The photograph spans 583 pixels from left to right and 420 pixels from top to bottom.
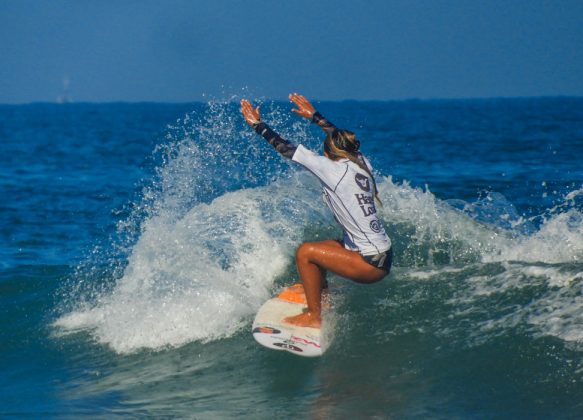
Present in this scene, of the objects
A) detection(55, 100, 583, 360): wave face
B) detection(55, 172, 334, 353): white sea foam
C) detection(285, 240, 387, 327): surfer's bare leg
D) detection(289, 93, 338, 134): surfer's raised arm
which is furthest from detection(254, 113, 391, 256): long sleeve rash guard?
detection(55, 172, 334, 353): white sea foam

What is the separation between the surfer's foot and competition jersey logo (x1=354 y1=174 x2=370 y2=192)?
1.18 m

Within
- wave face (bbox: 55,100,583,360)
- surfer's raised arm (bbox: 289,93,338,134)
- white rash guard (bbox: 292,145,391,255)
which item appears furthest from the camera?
wave face (bbox: 55,100,583,360)

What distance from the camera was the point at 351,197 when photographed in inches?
269

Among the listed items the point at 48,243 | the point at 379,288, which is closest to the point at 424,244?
the point at 379,288

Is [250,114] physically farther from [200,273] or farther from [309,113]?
[200,273]

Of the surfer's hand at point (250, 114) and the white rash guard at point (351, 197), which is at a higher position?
the surfer's hand at point (250, 114)

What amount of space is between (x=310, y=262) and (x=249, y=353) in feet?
3.71

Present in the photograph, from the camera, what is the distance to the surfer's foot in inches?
285

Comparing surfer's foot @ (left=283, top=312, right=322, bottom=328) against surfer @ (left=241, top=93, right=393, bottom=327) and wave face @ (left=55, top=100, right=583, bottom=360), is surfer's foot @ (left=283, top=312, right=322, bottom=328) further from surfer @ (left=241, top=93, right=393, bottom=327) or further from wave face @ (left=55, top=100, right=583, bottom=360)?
wave face @ (left=55, top=100, right=583, bottom=360)

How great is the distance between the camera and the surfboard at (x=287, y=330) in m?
7.18

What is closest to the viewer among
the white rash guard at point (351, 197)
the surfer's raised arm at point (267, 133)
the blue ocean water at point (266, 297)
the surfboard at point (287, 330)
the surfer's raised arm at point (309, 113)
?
the blue ocean water at point (266, 297)

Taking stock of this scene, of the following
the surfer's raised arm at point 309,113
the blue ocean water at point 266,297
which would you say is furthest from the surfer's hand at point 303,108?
the blue ocean water at point 266,297

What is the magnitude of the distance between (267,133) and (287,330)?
1639mm

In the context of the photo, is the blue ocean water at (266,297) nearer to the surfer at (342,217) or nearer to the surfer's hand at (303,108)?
the surfer at (342,217)
